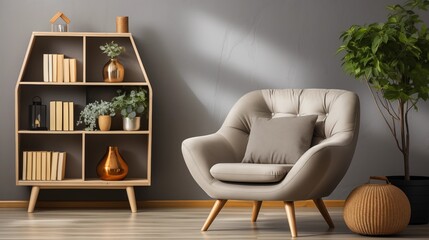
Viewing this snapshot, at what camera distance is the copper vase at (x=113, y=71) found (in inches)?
222

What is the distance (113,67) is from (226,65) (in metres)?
0.86

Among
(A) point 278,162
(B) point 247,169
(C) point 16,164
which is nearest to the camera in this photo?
(B) point 247,169

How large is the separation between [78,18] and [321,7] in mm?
1827

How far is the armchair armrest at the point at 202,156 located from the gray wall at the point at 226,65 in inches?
42.6

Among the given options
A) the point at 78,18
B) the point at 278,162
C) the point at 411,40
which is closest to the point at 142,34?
the point at 78,18

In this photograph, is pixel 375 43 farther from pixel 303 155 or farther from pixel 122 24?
pixel 122 24

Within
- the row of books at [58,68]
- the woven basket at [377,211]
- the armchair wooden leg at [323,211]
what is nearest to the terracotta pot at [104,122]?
the row of books at [58,68]

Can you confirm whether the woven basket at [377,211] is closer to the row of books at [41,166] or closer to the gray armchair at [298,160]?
the gray armchair at [298,160]

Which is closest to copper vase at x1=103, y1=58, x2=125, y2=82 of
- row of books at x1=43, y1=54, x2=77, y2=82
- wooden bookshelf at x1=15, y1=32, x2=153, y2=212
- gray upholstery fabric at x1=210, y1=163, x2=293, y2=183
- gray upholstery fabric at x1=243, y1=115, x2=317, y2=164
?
wooden bookshelf at x1=15, y1=32, x2=153, y2=212

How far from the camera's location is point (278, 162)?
479 centimetres

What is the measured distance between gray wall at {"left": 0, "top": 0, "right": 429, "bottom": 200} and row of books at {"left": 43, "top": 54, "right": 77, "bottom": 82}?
15.2 inches

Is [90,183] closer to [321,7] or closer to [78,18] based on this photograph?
[78,18]

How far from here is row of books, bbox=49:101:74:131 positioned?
222 inches

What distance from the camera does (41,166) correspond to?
5629mm
